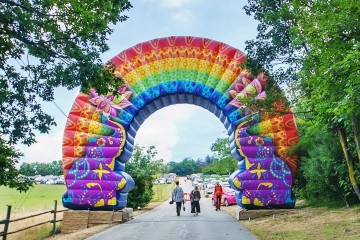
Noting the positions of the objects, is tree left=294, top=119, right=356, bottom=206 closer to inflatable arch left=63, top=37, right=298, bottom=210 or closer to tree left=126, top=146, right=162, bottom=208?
inflatable arch left=63, top=37, right=298, bottom=210

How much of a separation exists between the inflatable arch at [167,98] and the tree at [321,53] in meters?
2.00

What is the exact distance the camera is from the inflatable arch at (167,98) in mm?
15188

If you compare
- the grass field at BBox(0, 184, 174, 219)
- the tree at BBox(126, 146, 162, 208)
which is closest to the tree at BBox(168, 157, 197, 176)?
the grass field at BBox(0, 184, 174, 219)

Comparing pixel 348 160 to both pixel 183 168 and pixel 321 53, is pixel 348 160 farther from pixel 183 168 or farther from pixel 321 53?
pixel 183 168

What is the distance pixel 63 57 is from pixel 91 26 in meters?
0.94

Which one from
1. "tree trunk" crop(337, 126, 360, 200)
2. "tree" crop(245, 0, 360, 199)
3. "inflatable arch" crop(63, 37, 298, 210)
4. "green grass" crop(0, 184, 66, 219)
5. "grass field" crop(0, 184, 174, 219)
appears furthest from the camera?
"green grass" crop(0, 184, 66, 219)

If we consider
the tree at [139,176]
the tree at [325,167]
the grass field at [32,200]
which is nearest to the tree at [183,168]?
the grass field at [32,200]

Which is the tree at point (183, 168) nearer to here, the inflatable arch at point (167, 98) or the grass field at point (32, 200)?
the grass field at point (32, 200)

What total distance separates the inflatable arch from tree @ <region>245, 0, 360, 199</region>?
200 cm

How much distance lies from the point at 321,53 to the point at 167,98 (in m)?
8.80

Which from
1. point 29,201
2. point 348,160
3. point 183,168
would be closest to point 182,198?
point 348,160

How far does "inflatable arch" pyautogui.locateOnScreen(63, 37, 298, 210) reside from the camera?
15188 millimetres

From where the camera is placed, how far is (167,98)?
16984 millimetres

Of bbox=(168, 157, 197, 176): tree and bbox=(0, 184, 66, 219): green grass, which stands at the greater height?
bbox=(168, 157, 197, 176): tree
